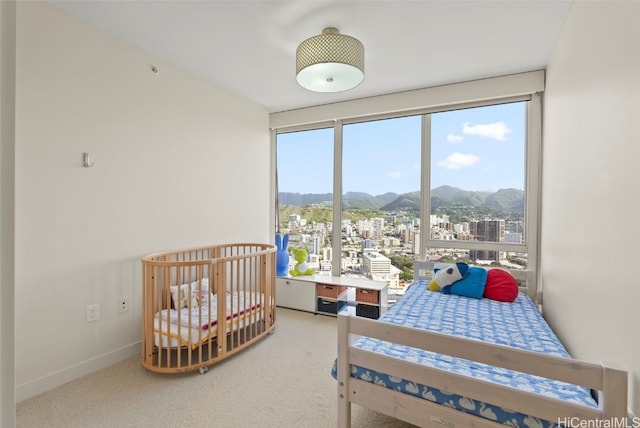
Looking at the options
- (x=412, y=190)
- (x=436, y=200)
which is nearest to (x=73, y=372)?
(x=412, y=190)

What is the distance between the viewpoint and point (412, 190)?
3469 mm

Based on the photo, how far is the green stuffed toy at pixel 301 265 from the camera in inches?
153

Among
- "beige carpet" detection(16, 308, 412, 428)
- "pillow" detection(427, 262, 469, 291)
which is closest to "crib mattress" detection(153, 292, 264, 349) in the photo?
"beige carpet" detection(16, 308, 412, 428)

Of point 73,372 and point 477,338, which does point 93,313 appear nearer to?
point 73,372

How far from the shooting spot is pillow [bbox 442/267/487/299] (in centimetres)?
270

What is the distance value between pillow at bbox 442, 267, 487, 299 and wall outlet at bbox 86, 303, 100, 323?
2.90 meters

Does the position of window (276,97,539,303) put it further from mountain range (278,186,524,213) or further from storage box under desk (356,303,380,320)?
storage box under desk (356,303,380,320)

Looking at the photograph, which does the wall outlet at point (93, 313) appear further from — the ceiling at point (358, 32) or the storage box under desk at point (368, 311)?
the storage box under desk at point (368, 311)

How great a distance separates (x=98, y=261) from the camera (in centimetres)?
227

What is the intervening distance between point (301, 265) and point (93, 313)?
7.15 feet

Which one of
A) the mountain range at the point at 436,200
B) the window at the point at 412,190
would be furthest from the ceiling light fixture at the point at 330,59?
the mountain range at the point at 436,200

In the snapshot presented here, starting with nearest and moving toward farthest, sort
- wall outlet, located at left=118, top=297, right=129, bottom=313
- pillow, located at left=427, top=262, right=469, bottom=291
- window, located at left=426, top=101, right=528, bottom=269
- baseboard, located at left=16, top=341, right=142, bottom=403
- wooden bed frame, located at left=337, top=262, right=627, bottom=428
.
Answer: wooden bed frame, located at left=337, top=262, right=627, bottom=428 < baseboard, located at left=16, top=341, right=142, bottom=403 < wall outlet, located at left=118, top=297, right=129, bottom=313 < pillow, located at left=427, top=262, right=469, bottom=291 < window, located at left=426, top=101, right=528, bottom=269

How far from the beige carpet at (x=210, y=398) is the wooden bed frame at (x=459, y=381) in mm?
415

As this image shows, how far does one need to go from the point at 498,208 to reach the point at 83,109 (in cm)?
372
